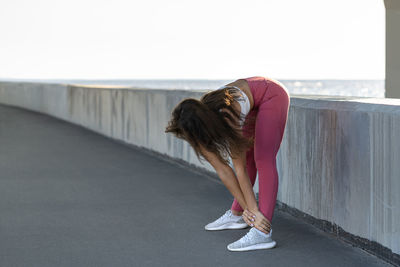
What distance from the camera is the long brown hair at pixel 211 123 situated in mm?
5195

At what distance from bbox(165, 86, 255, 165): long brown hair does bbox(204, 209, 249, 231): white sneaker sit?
3.16 ft

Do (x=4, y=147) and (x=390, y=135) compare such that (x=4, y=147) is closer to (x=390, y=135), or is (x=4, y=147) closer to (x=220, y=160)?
(x=220, y=160)

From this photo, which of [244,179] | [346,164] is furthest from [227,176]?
[346,164]

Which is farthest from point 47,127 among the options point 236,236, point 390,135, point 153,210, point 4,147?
point 390,135

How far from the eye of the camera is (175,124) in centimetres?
534

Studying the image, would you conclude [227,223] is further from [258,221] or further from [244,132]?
[244,132]

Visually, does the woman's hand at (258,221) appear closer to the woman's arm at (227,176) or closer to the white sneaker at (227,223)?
the woman's arm at (227,176)

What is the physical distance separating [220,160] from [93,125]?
11.6m

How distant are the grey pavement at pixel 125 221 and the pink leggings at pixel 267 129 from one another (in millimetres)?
408

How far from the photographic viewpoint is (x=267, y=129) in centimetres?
558
